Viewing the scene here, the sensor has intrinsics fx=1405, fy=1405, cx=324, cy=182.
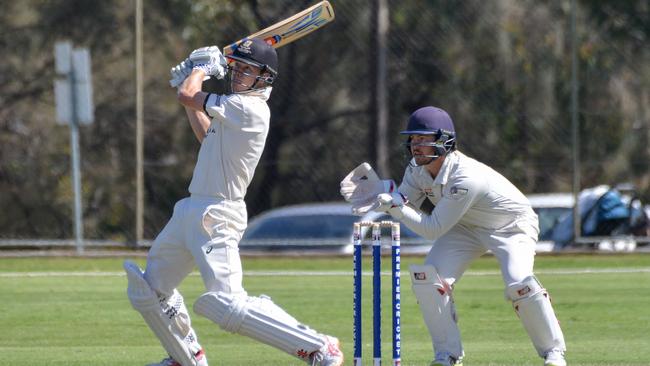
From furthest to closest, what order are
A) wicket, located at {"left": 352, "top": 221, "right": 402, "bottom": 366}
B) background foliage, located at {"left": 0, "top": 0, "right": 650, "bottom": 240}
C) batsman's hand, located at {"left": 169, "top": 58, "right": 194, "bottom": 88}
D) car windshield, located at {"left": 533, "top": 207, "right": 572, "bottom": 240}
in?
background foliage, located at {"left": 0, "top": 0, "right": 650, "bottom": 240}, car windshield, located at {"left": 533, "top": 207, "right": 572, "bottom": 240}, batsman's hand, located at {"left": 169, "top": 58, "right": 194, "bottom": 88}, wicket, located at {"left": 352, "top": 221, "right": 402, "bottom": 366}

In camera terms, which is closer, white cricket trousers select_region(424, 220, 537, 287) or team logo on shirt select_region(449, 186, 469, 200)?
team logo on shirt select_region(449, 186, 469, 200)

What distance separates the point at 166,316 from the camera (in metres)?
7.10

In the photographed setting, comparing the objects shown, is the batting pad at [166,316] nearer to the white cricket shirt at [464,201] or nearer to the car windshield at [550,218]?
the white cricket shirt at [464,201]

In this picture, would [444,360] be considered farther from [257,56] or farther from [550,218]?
[550,218]

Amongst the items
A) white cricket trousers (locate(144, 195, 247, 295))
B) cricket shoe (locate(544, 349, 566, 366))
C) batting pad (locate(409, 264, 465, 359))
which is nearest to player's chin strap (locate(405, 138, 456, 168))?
batting pad (locate(409, 264, 465, 359))

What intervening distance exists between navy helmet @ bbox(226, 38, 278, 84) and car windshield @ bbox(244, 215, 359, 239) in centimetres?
958

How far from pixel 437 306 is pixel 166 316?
4.54ft

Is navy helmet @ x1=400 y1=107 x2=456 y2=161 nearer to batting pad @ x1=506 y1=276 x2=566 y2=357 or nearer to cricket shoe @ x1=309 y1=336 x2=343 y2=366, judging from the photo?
batting pad @ x1=506 y1=276 x2=566 y2=357

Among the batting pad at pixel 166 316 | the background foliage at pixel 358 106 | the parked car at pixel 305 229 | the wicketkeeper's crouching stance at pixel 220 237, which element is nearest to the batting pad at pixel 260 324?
the wicketkeeper's crouching stance at pixel 220 237

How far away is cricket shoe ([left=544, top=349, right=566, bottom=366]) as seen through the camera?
7.19 meters

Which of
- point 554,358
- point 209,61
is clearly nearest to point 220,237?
point 209,61

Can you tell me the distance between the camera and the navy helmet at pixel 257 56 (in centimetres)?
716

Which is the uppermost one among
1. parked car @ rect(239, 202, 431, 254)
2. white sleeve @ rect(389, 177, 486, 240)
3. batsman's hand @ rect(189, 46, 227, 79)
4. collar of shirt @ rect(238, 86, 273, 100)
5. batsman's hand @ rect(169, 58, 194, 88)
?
batsman's hand @ rect(189, 46, 227, 79)

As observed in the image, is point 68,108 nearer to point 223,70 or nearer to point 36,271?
point 36,271
